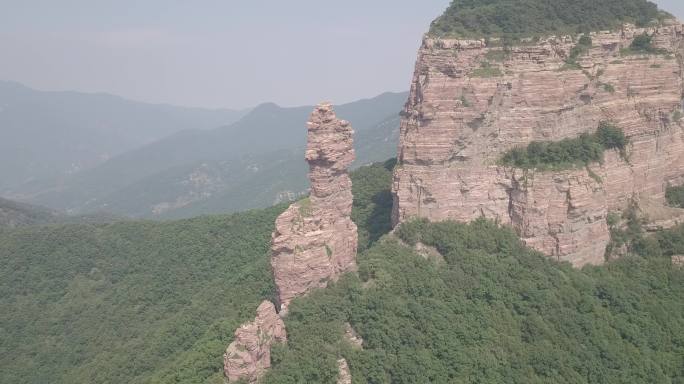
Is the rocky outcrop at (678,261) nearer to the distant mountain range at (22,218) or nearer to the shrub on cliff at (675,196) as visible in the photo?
the shrub on cliff at (675,196)

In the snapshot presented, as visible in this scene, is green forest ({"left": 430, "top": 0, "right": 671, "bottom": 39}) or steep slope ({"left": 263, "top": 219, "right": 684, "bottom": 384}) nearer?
steep slope ({"left": 263, "top": 219, "right": 684, "bottom": 384})

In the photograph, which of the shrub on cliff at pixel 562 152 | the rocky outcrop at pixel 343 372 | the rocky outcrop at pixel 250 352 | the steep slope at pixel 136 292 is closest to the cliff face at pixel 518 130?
the shrub on cliff at pixel 562 152

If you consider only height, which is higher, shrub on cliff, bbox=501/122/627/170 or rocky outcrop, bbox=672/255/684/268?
shrub on cliff, bbox=501/122/627/170

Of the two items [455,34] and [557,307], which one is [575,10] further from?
[557,307]

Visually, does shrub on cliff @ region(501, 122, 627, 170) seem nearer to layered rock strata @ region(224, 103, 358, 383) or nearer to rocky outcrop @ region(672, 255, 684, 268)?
rocky outcrop @ region(672, 255, 684, 268)

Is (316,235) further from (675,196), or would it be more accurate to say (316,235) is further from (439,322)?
(675,196)

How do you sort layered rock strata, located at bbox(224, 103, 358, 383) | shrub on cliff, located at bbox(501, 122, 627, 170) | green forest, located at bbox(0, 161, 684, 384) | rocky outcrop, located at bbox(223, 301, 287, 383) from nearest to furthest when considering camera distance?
rocky outcrop, located at bbox(223, 301, 287, 383), layered rock strata, located at bbox(224, 103, 358, 383), green forest, located at bbox(0, 161, 684, 384), shrub on cliff, located at bbox(501, 122, 627, 170)

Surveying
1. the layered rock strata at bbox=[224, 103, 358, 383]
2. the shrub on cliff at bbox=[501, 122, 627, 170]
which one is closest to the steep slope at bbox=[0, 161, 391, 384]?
the layered rock strata at bbox=[224, 103, 358, 383]
